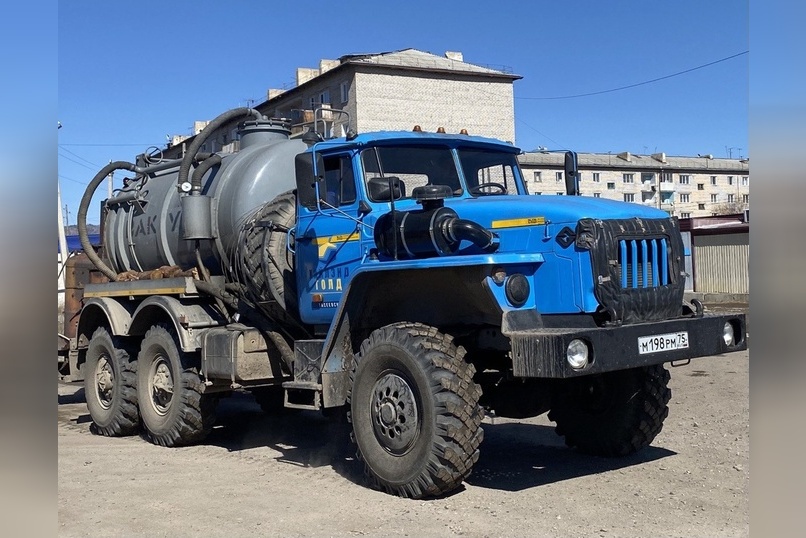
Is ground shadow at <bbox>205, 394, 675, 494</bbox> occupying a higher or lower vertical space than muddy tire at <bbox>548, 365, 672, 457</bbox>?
lower

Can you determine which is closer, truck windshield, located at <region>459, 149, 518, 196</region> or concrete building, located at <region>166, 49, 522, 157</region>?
truck windshield, located at <region>459, 149, 518, 196</region>

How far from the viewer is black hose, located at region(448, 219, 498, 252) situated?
6.20 meters

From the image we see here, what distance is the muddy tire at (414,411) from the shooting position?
584 cm

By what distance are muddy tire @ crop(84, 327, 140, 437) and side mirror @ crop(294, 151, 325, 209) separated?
13.0 feet

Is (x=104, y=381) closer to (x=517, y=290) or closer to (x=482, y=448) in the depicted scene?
(x=482, y=448)

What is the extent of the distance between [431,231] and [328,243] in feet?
4.78

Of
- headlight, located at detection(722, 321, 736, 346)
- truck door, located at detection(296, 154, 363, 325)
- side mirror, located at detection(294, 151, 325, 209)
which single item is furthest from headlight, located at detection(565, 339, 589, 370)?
side mirror, located at detection(294, 151, 325, 209)

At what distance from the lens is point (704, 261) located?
34406mm

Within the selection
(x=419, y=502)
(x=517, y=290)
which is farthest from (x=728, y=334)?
(x=419, y=502)

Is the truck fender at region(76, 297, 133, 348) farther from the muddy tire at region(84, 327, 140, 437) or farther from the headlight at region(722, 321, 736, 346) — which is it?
the headlight at region(722, 321, 736, 346)

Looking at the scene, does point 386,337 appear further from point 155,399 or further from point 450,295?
point 155,399

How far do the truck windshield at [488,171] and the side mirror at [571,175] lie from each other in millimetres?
571

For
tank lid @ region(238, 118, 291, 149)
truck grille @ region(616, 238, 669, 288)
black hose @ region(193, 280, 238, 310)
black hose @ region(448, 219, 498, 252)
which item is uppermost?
tank lid @ region(238, 118, 291, 149)
